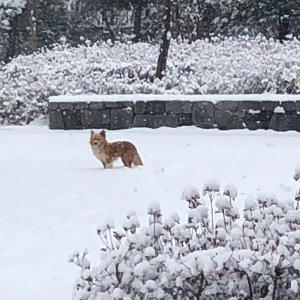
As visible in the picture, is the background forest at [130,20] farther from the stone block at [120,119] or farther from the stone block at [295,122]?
the stone block at [295,122]

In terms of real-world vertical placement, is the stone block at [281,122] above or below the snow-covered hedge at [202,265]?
below

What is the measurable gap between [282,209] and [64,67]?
9047mm

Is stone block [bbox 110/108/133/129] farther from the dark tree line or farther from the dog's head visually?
the dark tree line

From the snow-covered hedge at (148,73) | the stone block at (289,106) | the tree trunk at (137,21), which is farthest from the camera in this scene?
the tree trunk at (137,21)

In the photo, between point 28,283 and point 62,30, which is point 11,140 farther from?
point 62,30

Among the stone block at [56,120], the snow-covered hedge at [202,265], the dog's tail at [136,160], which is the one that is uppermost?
the snow-covered hedge at [202,265]

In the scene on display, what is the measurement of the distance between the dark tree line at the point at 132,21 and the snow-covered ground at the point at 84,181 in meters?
6.31

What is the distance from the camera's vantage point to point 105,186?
19.5ft

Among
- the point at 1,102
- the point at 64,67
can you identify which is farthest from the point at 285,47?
the point at 1,102

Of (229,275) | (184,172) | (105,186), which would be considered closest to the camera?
(229,275)

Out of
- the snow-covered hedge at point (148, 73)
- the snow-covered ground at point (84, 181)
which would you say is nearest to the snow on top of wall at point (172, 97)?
the snow-covered ground at point (84, 181)

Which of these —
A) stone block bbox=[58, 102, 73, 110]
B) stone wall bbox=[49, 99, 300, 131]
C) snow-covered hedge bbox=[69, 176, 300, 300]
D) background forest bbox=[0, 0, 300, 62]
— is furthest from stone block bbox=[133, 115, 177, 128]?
snow-covered hedge bbox=[69, 176, 300, 300]

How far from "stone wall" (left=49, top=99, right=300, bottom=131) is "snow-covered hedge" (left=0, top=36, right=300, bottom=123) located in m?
0.77

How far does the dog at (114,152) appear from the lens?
659 centimetres
